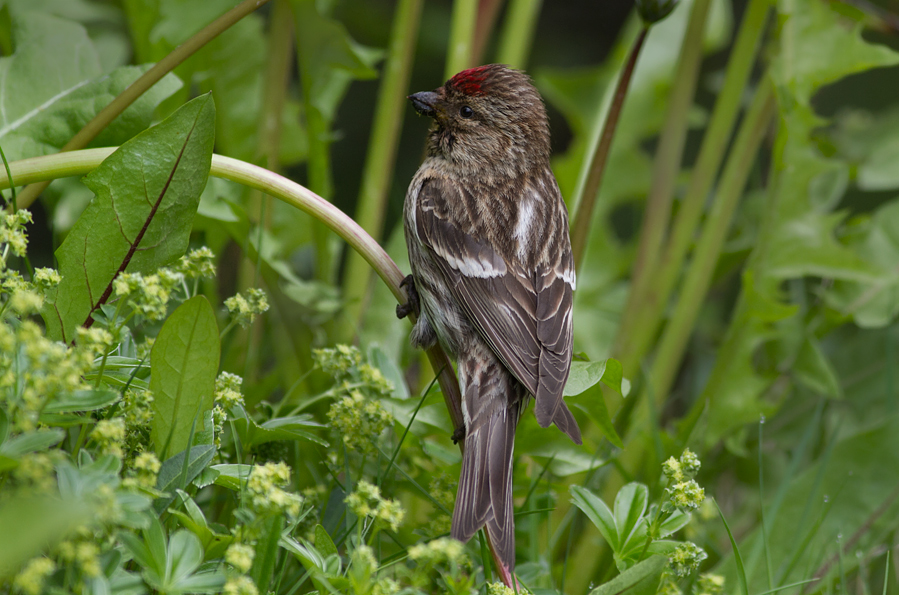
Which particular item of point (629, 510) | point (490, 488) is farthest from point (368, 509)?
point (629, 510)

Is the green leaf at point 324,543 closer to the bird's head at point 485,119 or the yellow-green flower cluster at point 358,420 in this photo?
the yellow-green flower cluster at point 358,420

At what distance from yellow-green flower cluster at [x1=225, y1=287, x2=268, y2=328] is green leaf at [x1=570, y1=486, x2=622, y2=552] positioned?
2.48 ft

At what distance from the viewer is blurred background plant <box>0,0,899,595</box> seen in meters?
1.38

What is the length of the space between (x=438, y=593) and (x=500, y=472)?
305mm

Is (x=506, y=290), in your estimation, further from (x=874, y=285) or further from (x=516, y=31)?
(x=874, y=285)

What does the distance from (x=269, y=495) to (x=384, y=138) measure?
1.82 metres

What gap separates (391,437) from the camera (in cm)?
236

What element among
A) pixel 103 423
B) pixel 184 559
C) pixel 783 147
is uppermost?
pixel 783 147

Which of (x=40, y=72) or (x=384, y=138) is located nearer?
(x=40, y=72)

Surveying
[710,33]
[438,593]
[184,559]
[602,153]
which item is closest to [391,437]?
[438,593]

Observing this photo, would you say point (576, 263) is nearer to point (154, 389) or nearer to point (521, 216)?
point (521, 216)

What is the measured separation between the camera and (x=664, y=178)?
2961 millimetres

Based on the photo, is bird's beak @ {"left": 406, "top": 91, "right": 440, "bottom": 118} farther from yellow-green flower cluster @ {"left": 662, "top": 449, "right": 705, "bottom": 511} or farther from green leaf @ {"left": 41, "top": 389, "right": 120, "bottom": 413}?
green leaf @ {"left": 41, "top": 389, "right": 120, "bottom": 413}

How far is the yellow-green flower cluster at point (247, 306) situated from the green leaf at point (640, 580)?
868 mm
